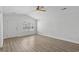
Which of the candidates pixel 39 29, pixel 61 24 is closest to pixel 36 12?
pixel 39 29

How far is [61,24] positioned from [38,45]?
0.46 meters

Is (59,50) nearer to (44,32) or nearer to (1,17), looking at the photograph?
(44,32)

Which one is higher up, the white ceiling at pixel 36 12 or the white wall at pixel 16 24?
the white ceiling at pixel 36 12

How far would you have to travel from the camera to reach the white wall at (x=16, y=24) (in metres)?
1.47

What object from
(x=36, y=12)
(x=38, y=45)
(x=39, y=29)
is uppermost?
(x=36, y=12)

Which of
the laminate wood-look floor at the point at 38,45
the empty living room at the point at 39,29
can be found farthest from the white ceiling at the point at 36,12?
the laminate wood-look floor at the point at 38,45

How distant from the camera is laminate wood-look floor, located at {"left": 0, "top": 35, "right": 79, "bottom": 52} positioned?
4.95ft

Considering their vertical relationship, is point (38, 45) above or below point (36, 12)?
below

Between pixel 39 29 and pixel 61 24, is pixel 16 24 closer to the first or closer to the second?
pixel 39 29

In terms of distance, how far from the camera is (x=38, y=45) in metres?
1.54

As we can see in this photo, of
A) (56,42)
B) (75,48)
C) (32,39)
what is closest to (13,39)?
(32,39)

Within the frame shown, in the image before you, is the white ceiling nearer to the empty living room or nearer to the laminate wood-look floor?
the empty living room

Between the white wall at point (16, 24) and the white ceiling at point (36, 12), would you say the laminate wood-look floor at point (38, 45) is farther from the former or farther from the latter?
the white ceiling at point (36, 12)
